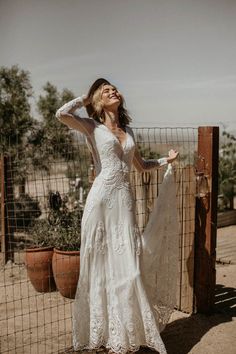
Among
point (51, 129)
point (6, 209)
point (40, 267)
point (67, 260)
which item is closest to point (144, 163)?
point (67, 260)

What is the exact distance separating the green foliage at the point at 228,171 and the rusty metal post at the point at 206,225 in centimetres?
548

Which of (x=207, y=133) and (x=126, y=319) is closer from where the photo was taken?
(x=126, y=319)

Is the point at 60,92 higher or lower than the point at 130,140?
higher

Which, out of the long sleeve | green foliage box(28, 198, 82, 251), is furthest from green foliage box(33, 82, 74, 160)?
the long sleeve

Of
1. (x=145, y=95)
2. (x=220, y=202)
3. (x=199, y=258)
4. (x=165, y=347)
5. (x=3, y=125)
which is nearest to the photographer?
(x=165, y=347)

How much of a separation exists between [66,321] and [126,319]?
126 centimetres

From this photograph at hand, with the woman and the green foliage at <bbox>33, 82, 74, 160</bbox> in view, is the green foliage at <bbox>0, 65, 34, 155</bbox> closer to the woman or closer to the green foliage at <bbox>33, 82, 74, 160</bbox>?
the green foliage at <bbox>33, 82, 74, 160</bbox>

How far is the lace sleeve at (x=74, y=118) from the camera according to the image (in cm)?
335

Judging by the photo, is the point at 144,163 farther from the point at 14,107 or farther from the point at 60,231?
the point at 14,107

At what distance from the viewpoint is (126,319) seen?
3.41 metres

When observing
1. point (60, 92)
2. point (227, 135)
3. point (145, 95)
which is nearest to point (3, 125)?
point (60, 92)

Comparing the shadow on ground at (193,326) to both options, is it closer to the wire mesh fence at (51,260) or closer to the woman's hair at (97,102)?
the wire mesh fence at (51,260)

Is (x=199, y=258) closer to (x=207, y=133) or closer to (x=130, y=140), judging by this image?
(x=207, y=133)

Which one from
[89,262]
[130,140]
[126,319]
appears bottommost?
[126,319]
